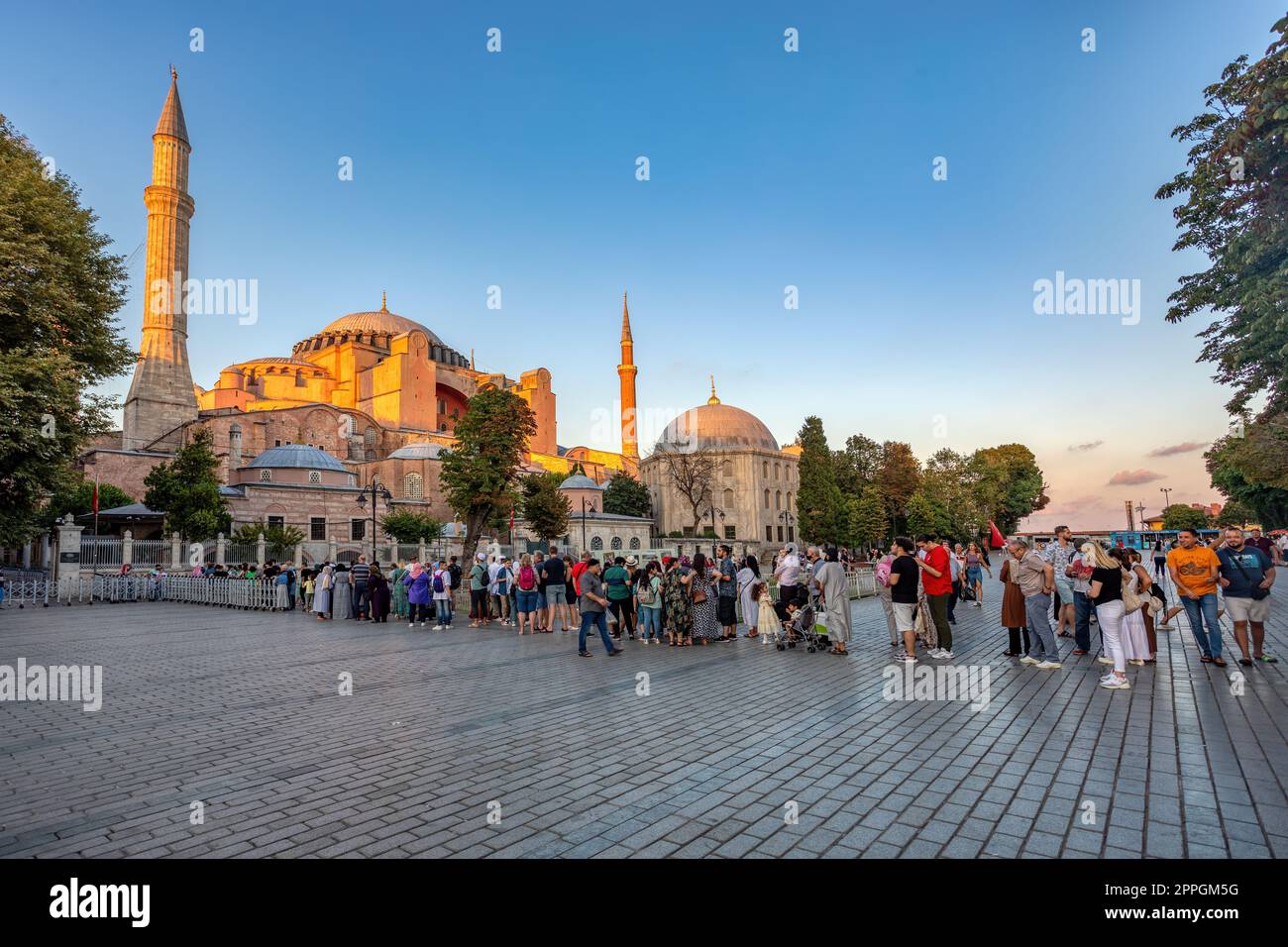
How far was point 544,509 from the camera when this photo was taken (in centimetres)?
4253

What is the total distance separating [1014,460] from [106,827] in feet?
274

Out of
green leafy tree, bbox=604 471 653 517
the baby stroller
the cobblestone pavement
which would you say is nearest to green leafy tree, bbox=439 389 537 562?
green leafy tree, bbox=604 471 653 517

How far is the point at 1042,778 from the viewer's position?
Result: 13.9 ft

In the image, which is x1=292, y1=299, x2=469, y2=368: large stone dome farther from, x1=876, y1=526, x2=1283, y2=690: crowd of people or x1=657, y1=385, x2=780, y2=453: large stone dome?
x1=876, y1=526, x2=1283, y2=690: crowd of people

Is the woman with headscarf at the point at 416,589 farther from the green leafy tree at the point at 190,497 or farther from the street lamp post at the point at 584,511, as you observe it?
the street lamp post at the point at 584,511

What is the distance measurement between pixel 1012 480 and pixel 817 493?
116 ft

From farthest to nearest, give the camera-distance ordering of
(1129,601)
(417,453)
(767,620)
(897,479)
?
(897,479), (417,453), (767,620), (1129,601)

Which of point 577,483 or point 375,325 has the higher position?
point 375,325

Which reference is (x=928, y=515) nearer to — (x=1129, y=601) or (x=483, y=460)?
(x=483, y=460)

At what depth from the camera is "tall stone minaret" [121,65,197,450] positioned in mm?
38938

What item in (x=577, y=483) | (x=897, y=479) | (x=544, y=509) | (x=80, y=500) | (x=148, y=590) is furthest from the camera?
(x=897, y=479)

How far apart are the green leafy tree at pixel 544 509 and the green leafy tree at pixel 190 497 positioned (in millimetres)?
16548

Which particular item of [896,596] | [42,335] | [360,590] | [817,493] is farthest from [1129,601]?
[817,493]
